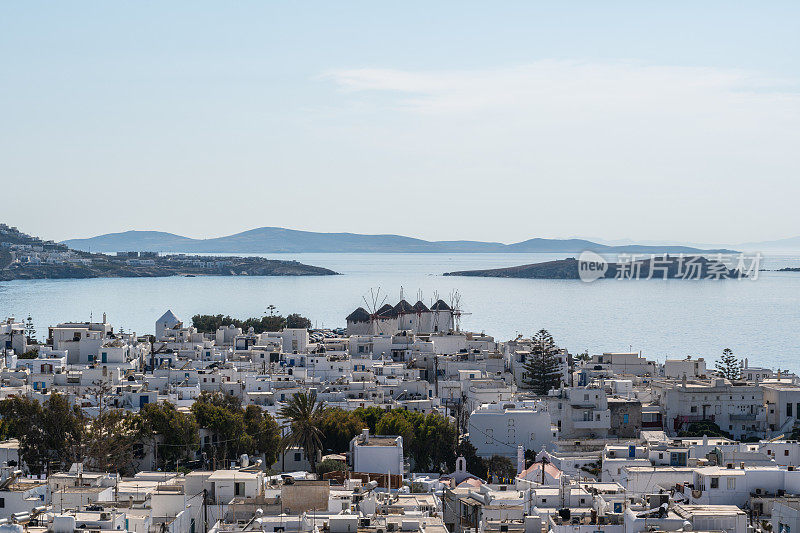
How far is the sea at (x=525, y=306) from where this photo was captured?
7069 cm

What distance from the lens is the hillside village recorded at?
14.6 m

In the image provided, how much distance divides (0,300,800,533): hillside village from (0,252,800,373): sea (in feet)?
72.0

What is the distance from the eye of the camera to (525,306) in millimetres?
111375

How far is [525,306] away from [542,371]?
74.6 metres

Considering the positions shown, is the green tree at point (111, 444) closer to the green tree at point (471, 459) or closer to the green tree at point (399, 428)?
the green tree at point (399, 428)

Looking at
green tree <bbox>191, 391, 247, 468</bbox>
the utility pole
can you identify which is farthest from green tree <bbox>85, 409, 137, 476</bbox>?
the utility pole

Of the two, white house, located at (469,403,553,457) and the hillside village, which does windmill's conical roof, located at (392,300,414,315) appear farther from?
white house, located at (469,403,553,457)

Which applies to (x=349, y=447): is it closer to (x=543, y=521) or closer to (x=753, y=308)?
(x=543, y=521)

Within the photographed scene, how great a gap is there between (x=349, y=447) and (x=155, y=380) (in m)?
9.50

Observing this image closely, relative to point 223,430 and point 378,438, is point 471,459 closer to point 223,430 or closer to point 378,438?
point 378,438

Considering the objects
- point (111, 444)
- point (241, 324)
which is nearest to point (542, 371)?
point (111, 444)

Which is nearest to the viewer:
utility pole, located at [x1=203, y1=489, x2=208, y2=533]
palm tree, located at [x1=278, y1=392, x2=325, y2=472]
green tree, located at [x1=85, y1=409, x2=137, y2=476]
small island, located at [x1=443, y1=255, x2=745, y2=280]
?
utility pole, located at [x1=203, y1=489, x2=208, y2=533]

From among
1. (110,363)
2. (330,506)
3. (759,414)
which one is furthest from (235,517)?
(110,363)

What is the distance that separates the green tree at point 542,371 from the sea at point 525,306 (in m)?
17.6
